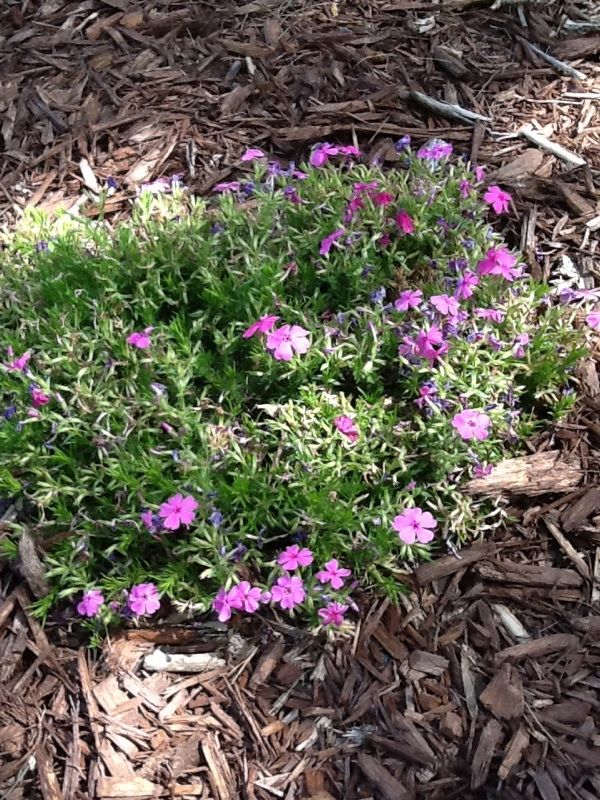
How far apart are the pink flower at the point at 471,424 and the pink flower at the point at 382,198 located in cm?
93

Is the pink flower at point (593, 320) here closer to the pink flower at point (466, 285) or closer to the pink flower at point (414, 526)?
the pink flower at point (466, 285)

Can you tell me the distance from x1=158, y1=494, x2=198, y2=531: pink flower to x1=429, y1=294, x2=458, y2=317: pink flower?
42.3 inches

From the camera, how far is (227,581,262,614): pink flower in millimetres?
2533

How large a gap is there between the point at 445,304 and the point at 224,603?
4.12 ft

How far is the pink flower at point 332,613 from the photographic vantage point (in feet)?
8.41

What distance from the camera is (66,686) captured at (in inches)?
104

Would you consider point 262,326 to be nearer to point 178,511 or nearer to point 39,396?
point 178,511

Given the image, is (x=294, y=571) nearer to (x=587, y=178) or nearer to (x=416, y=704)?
(x=416, y=704)

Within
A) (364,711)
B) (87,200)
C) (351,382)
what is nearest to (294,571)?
(364,711)

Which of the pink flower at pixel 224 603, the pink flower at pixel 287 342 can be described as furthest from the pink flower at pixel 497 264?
the pink flower at pixel 224 603

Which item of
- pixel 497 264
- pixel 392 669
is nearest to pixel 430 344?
pixel 497 264

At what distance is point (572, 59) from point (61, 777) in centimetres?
414

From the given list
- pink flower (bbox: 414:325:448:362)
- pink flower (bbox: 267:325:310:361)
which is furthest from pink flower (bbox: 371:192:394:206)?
pink flower (bbox: 267:325:310:361)

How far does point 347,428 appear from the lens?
9.01 ft
